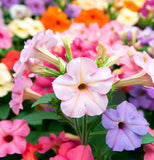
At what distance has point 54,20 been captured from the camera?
1.29 m

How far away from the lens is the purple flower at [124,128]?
0.57 m

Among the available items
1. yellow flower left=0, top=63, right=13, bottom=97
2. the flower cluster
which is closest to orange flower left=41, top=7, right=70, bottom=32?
the flower cluster

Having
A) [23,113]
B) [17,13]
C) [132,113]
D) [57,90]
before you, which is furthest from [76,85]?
[17,13]

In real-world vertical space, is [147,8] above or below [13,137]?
above

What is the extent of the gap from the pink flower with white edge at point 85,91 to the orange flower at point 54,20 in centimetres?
81

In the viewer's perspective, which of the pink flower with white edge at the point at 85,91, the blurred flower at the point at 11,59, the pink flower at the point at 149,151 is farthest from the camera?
the blurred flower at the point at 11,59

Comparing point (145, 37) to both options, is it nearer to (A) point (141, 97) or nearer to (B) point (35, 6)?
(A) point (141, 97)

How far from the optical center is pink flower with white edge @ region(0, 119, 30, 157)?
0.64m

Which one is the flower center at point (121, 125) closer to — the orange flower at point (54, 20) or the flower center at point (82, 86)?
the flower center at point (82, 86)

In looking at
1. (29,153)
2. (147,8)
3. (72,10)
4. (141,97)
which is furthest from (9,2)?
(29,153)

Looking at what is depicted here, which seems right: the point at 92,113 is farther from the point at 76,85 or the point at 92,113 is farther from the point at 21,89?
the point at 21,89

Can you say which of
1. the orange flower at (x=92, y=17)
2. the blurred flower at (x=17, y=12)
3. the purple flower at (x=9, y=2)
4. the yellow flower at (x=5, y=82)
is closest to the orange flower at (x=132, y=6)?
the orange flower at (x=92, y=17)

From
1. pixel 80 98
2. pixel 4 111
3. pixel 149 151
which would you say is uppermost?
pixel 80 98

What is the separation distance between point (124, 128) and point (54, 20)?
0.81 m
